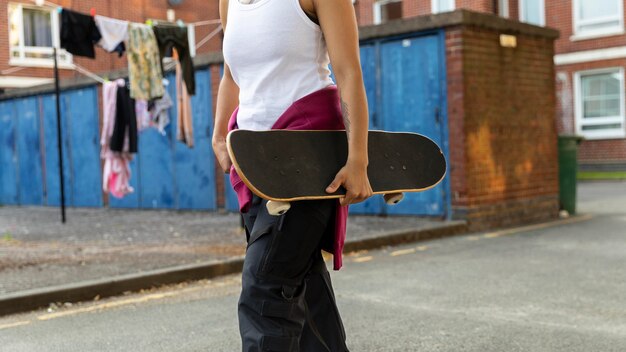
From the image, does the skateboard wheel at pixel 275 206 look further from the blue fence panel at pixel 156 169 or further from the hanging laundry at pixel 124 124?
the blue fence panel at pixel 156 169

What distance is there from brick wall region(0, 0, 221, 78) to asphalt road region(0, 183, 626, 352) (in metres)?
20.6

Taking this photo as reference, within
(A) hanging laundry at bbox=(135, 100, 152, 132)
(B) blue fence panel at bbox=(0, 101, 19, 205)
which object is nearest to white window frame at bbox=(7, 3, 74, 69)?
(B) blue fence panel at bbox=(0, 101, 19, 205)

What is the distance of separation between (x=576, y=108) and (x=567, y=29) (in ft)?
8.97

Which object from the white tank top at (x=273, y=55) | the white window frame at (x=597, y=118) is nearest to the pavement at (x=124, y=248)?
the white tank top at (x=273, y=55)

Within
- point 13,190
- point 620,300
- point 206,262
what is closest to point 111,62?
point 13,190

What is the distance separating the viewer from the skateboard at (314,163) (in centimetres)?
217

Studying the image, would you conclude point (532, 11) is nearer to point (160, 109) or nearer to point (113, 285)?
point (160, 109)

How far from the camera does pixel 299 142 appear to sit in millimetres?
2287

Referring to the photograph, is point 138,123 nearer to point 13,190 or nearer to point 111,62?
point 13,190

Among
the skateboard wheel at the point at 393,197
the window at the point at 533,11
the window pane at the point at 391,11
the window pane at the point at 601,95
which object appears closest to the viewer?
the skateboard wheel at the point at 393,197

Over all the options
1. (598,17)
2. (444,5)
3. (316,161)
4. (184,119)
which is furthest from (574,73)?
(316,161)

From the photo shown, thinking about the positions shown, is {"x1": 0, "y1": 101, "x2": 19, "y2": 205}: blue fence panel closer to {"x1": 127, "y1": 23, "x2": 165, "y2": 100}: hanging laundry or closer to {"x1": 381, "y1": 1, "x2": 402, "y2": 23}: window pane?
{"x1": 127, "y1": 23, "x2": 165, "y2": 100}: hanging laundry

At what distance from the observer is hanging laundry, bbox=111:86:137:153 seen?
11398mm

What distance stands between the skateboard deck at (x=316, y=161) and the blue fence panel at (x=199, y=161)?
10.9m
